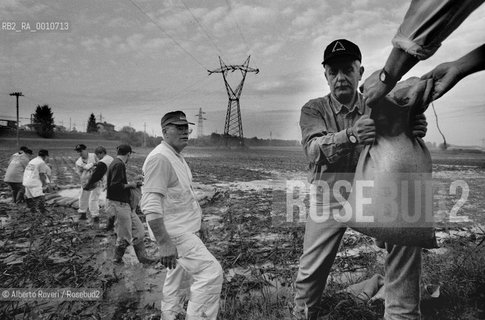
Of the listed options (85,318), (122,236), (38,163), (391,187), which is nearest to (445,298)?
(391,187)

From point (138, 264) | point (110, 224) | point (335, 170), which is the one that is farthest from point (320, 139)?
point (110, 224)

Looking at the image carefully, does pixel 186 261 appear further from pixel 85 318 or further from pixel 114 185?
pixel 114 185

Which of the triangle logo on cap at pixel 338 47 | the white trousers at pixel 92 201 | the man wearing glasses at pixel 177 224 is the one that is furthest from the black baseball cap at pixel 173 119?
the white trousers at pixel 92 201

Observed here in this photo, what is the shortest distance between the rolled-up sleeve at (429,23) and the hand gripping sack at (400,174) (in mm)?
311

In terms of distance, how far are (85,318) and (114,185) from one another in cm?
213

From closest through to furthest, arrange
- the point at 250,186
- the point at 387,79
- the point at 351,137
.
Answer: the point at 387,79
the point at 351,137
the point at 250,186

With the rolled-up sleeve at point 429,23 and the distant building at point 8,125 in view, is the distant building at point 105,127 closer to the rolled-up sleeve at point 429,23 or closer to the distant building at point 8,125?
the distant building at point 8,125

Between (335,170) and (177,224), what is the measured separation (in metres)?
1.38

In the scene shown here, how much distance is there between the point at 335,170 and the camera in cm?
212

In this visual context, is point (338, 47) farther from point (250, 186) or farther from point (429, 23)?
point (250, 186)

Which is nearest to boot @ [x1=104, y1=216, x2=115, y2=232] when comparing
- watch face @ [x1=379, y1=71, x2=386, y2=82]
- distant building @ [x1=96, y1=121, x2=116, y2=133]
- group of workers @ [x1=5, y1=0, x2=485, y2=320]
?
group of workers @ [x1=5, y1=0, x2=485, y2=320]

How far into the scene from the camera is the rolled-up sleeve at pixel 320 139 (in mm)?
1811

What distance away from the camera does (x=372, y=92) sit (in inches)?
60.4

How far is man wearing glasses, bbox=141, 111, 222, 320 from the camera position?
2504 mm
